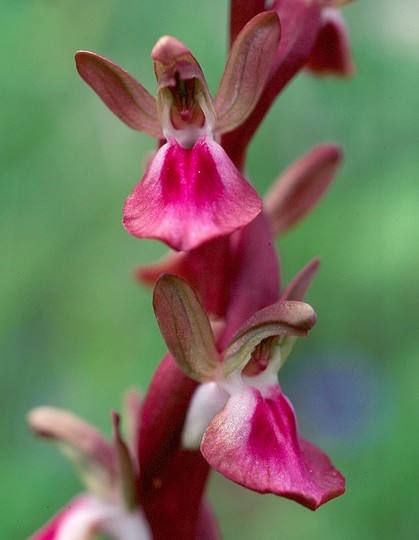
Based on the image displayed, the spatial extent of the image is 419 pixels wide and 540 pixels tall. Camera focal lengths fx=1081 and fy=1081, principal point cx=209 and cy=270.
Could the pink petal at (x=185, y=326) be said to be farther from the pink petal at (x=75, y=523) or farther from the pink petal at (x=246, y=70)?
the pink petal at (x=75, y=523)

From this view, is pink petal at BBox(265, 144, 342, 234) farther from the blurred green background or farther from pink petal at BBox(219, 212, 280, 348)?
the blurred green background

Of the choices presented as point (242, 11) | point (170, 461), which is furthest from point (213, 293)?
point (242, 11)

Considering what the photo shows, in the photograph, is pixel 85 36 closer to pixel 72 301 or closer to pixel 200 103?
pixel 72 301

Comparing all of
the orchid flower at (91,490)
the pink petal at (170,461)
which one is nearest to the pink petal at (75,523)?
the orchid flower at (91,490)

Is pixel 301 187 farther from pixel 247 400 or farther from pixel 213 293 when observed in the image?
pixel 247 400

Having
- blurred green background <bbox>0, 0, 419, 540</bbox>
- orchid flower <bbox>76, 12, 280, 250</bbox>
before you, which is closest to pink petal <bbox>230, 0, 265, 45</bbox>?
orchid flower <bbox>76, 12, 280, 250</bbox>

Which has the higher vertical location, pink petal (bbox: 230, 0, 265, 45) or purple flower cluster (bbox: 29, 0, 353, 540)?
pink petal (bbox: 230, 0, 265, 45)

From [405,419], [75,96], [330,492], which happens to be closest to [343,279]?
[405,419]
